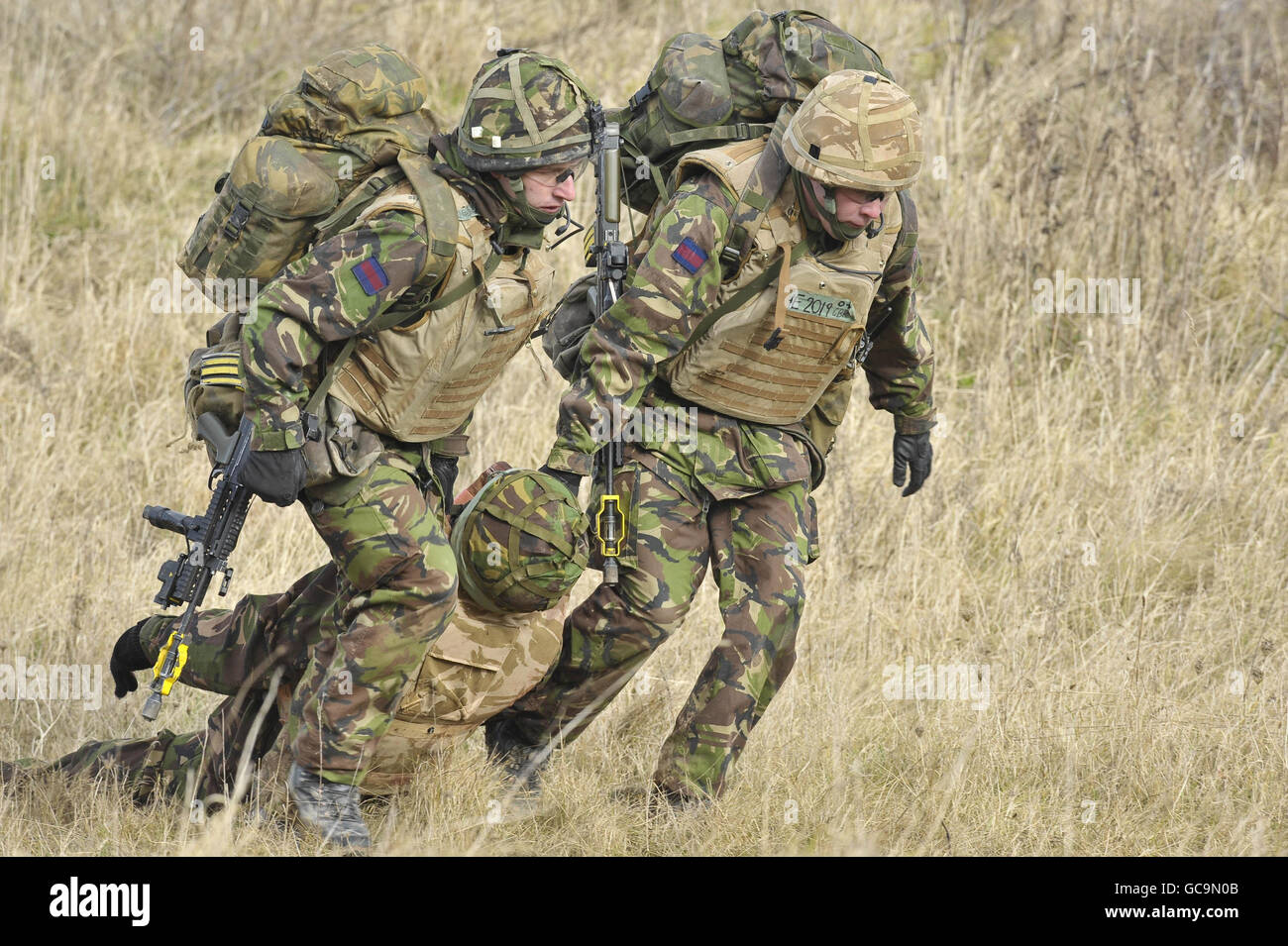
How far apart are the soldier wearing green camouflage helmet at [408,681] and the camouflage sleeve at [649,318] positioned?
0.62 ft

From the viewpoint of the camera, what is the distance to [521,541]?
421 centimetres

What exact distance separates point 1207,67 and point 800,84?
5.18 m

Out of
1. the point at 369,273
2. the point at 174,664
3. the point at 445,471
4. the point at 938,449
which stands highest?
the point at 369,273

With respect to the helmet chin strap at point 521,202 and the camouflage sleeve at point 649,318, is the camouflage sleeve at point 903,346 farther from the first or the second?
the helmet chin strap at point 521,202

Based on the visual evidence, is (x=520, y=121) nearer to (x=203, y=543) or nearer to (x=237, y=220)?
(x=237, y=220)

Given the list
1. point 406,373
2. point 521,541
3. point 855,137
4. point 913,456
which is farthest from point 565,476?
point 913,456

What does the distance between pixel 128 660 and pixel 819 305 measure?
7.73 ft

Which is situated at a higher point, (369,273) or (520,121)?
(520,121)

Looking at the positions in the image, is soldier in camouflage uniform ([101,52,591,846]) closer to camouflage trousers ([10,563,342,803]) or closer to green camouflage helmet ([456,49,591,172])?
green camouflage helmet ([456,49,591,172])

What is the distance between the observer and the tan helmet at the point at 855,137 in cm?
409

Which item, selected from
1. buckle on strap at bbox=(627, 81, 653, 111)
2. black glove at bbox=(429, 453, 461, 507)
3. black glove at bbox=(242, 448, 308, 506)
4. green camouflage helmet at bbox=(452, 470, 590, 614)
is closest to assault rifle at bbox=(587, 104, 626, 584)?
green camouflage helmet at bbox=(452, 470, 590, 614)

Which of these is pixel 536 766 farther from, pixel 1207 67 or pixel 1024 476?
pixel 1207 67

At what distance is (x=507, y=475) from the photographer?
171 inches

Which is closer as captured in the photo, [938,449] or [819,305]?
[819,305]
